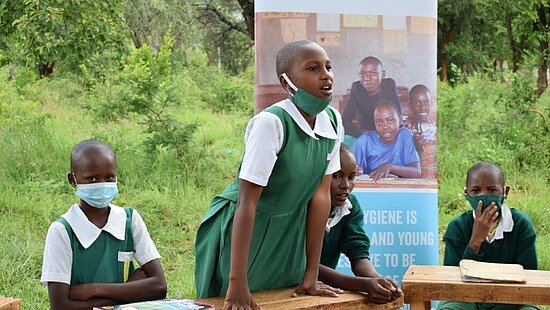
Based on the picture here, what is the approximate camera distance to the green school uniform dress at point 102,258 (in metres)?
3.64

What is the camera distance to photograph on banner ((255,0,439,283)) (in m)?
4.94

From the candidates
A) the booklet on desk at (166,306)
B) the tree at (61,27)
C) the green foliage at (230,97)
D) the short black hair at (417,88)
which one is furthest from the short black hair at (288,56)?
the green foliage at (230,97)

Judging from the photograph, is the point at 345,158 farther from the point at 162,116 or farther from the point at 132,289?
the point at 162,116

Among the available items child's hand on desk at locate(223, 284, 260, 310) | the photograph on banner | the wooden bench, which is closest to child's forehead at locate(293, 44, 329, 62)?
child's hand on desk at locate(223, 284, 260, 310)

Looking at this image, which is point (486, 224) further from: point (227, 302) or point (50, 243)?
point (50, 243)

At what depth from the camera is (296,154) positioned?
3.42 metres

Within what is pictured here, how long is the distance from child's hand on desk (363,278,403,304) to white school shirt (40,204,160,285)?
85cm

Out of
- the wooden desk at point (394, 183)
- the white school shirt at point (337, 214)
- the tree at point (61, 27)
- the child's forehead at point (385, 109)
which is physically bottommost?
the white school shirt at point (337, 214)

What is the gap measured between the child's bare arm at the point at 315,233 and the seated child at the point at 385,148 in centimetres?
137

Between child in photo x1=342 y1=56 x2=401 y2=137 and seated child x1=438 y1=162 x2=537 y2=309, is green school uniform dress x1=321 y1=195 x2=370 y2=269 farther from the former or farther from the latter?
child in photo x1=342 y1=56 x2=401 y2=137

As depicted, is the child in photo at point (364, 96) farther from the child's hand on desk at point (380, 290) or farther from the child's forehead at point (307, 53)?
the child's forehead at point (307, 53)

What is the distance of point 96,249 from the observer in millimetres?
3670

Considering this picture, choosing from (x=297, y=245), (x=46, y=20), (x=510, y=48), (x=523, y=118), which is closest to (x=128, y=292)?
(x=297, y=245)

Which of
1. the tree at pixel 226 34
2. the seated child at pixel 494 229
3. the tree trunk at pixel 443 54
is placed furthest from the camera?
the tree at pixel 226 34
